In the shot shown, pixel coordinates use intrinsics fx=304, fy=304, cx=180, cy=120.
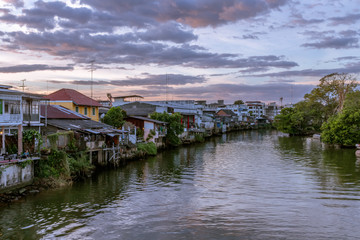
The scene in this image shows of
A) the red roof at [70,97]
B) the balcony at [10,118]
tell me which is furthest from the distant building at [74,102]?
the balcony at [10,118]

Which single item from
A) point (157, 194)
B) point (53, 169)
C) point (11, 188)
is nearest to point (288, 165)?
point (157, 194)

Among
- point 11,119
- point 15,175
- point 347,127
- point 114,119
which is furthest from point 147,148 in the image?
point 347,127

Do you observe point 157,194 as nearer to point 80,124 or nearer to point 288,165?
point 80,124

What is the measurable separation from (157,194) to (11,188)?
9.42 m

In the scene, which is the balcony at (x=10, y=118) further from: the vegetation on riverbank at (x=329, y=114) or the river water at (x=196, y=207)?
the vegetation on riverbank at (x=329, y=114)

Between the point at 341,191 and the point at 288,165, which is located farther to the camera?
the point at 288,165

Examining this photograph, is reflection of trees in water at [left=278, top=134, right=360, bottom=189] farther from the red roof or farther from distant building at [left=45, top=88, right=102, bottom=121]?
the red roof

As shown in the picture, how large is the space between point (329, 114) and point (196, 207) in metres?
64.3

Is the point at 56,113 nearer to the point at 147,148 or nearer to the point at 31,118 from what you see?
the point at 31,118

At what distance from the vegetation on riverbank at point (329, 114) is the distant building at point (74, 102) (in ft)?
125

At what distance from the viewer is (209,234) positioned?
14.2 metres

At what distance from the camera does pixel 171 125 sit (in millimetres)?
50969

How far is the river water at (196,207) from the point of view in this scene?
14.6m

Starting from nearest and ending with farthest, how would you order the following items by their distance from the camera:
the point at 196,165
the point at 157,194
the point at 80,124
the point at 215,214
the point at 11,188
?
the point at 215,214 → the point at 11,188 → the point at 157,194 → the point at 80,124 → the point at 196,165
